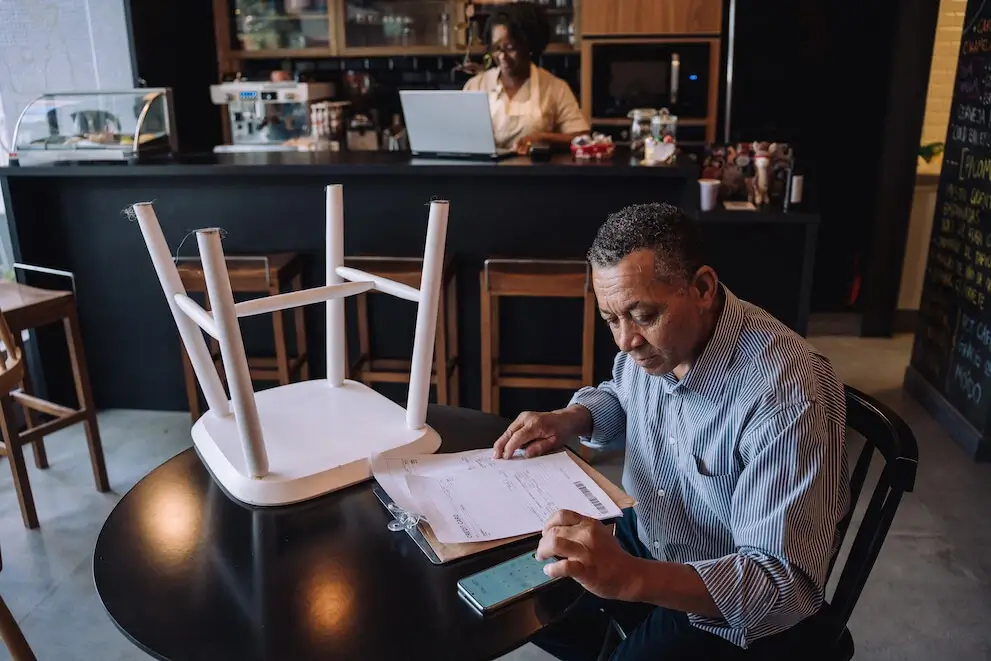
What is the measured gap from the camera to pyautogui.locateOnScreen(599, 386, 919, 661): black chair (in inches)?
46.1

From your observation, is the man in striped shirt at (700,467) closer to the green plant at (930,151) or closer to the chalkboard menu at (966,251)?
the chalkboard menu at (966,251)

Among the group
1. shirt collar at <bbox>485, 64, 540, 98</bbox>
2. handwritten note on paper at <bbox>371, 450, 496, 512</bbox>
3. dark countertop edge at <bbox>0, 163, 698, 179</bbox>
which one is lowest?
handwritten note on paper at <bbox>371, 450, 496, 512</bbox>

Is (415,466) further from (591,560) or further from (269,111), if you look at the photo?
(269,111)

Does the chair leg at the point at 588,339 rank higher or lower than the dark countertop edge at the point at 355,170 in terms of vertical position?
lower

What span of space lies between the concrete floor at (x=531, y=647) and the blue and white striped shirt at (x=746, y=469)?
0.86m

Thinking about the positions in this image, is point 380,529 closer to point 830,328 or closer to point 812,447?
point 812,447

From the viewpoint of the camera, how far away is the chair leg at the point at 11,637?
1383 millimetres

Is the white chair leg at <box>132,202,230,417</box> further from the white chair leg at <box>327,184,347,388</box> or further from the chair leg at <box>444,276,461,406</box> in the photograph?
the chair leg at <box>444,276,461,406</box>

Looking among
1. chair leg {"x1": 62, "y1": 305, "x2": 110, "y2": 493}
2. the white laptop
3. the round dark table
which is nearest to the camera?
the round dark table

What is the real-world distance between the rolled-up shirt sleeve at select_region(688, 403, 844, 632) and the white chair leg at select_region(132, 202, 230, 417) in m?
0.84

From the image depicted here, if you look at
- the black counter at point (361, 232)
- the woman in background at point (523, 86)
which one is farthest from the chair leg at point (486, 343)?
the woman in background at point (523, 86)

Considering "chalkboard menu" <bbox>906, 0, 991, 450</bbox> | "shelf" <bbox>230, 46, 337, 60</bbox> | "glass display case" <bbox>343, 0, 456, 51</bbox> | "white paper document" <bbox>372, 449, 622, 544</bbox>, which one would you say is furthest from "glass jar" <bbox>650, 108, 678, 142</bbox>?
"shelf" <bbox>230, 46, 337, 60</bbox>

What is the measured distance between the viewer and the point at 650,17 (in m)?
4.46

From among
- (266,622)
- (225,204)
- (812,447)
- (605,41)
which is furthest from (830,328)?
(266,622)
